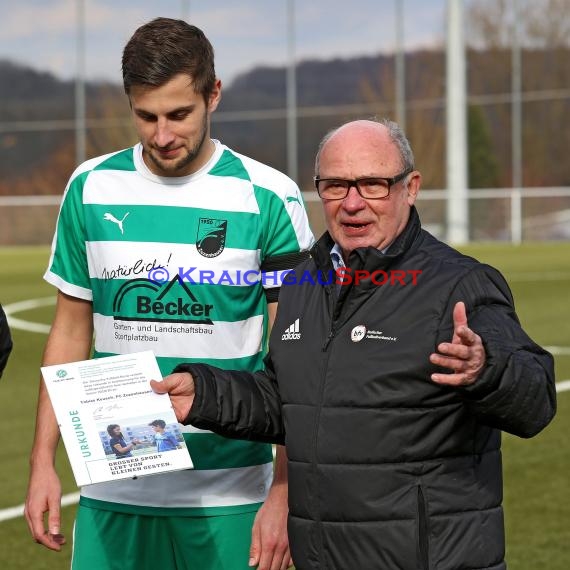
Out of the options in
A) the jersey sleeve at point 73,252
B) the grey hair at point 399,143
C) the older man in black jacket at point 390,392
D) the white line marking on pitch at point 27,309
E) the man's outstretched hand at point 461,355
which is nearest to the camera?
the man's outstretched hand at point 461,355

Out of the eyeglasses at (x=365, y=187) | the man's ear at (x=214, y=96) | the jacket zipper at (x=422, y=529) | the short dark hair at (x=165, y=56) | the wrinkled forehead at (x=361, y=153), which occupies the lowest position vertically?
→ the jacket zipper at (x=422, y=529)

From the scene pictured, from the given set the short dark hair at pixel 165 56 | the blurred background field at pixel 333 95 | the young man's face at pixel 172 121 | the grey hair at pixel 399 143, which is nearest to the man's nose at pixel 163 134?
the young man's face at pixel 172 121

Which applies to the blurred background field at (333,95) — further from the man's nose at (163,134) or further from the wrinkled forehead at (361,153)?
the wrinkled forehead at (361,153)

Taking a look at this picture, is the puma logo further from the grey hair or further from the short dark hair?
the grey hair

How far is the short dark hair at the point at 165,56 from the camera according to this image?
396 centimetres

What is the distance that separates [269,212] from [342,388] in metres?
0.83

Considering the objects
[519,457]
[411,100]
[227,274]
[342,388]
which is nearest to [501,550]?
[342,388]

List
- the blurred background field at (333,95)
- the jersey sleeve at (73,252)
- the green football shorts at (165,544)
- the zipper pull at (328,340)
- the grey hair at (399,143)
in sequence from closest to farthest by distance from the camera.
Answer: the zipper pull at (328,340), the grey hair at (399,143), the green football shorts at (165,544), the jersey sleeve at (73,252), the blurred background field at (333,95)

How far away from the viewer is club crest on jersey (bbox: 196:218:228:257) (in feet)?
13.5

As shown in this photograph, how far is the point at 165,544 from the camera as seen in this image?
408 cm

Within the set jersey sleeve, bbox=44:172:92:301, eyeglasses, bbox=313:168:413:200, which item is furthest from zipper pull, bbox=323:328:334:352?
jersey sleeve, bbox=44:172:92:301

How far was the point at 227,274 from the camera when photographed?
4.11m

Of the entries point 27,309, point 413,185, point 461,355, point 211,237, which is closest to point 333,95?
point 27,309

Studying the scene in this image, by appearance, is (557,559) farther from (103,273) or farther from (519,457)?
(103,273)
